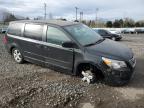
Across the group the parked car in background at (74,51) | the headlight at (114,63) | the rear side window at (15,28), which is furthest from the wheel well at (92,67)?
the rear side window at (15,28)

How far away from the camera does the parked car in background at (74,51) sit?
20.3ft

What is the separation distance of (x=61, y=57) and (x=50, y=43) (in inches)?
24.1

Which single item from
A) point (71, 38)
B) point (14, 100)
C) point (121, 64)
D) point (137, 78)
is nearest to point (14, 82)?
point (14, 100)

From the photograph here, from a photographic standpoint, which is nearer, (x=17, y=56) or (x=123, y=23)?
(x=17, y=56)

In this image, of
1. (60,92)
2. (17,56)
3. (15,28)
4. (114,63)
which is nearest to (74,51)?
(114,63)

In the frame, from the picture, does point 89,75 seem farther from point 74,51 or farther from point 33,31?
point 33,31

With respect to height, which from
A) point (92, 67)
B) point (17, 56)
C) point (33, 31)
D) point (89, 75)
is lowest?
point (89, 75)

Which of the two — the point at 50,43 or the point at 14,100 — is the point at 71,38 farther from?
the point at 14,100

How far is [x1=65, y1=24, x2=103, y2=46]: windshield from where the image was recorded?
690 centimetres

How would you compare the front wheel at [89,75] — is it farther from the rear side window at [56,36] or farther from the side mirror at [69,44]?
the rear side window at [56,36]

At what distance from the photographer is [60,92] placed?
593 centimetres

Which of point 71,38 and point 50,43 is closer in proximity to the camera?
point 71,38

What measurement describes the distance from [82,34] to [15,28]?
2810 mm

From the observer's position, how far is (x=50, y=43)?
7.24 m
